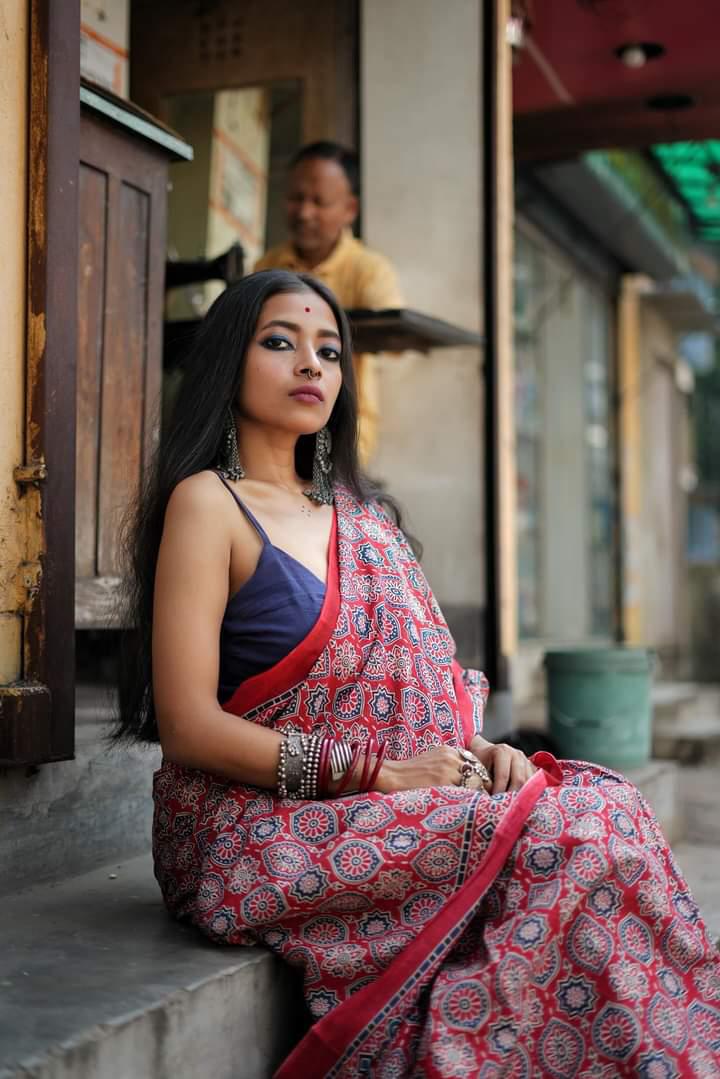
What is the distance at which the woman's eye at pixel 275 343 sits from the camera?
2.43 meters

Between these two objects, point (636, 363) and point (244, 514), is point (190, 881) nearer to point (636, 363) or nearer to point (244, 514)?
point (244, 514)

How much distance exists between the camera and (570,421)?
987cm

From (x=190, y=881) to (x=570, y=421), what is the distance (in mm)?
8048

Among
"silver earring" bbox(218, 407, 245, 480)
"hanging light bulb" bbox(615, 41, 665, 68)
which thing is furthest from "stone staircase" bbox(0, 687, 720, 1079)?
"hanging light bulb" bbox(615, 41, 665, 68)

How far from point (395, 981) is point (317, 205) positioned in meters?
3.50

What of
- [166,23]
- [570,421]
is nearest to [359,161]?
[166,23]

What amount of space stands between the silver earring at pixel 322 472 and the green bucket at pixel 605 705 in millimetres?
2583

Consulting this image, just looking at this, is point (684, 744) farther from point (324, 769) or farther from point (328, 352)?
point (324, 769)

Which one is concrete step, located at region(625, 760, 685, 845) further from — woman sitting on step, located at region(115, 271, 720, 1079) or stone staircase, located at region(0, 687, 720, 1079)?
stone staircase, located at region(0, 687, 720, 1079)

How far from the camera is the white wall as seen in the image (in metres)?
5.07

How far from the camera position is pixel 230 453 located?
2436 millimetres

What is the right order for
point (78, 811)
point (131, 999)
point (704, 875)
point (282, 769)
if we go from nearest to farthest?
point (131, 999) < point (282, 769) < point (78, 811) < point (704, 875)

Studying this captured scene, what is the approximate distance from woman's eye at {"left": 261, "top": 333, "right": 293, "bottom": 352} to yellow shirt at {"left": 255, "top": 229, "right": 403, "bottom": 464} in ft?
7.12

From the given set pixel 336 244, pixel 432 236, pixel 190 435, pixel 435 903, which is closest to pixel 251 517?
pixel 190 435
